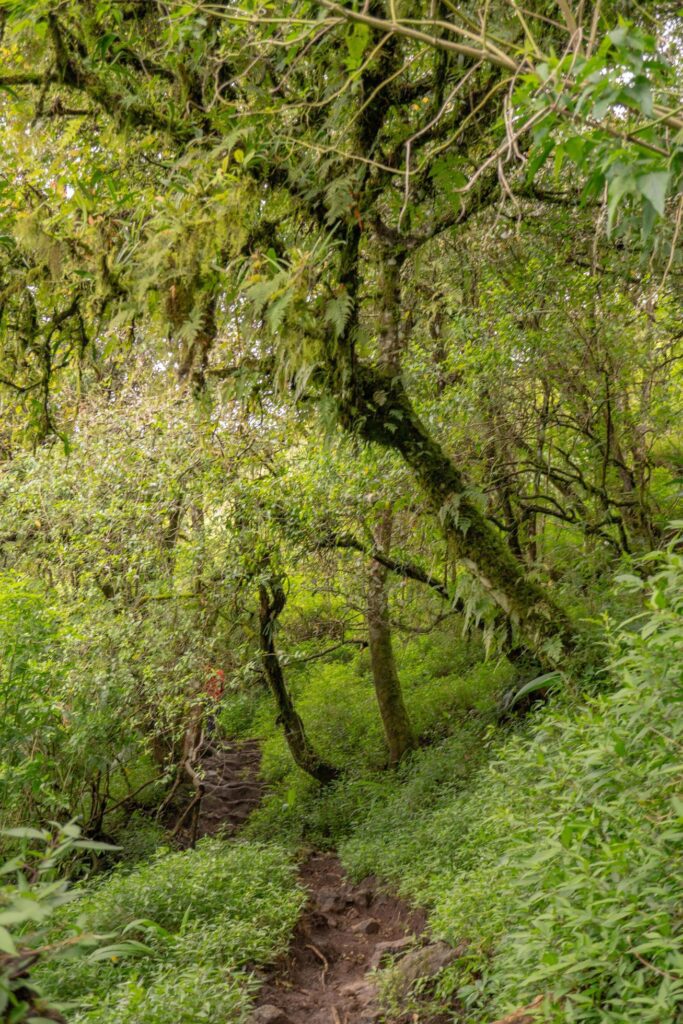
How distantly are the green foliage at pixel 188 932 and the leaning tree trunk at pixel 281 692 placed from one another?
2.44 meters

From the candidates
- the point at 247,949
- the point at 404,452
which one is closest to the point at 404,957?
the point at 247,949

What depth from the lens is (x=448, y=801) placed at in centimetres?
780

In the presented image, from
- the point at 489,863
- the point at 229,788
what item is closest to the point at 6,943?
the point at 489,863

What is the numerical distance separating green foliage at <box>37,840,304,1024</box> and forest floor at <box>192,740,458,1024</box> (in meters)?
0.19

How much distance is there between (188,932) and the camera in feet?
19.2

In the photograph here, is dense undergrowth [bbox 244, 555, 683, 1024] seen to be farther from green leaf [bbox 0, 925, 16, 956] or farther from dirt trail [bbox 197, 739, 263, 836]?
dirt trail [bbox 197, 739, 263, 836]

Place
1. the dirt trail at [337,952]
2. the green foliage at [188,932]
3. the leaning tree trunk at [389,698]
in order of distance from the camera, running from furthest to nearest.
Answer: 1. the leaning tree trunk at [389,698]
2. the dirt trail at [337,952]
3. the green foliage at [188,932]

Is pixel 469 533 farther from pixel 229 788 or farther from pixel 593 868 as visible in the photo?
pixel 229 788

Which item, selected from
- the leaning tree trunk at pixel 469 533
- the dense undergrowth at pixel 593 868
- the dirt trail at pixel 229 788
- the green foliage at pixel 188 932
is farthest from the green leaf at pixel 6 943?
the dirt trail at pixel 229 788

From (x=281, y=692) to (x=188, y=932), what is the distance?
4.66 metres

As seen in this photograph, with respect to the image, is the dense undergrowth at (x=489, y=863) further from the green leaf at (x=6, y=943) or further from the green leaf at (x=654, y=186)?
the green leaf at (x=654, y=186)

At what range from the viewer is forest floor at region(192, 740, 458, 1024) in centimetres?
489

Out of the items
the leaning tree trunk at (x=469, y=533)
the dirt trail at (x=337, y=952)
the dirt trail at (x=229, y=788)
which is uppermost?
the leaning tree trunk at (x=469, y=533)

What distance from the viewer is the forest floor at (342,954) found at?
489 centimetres
